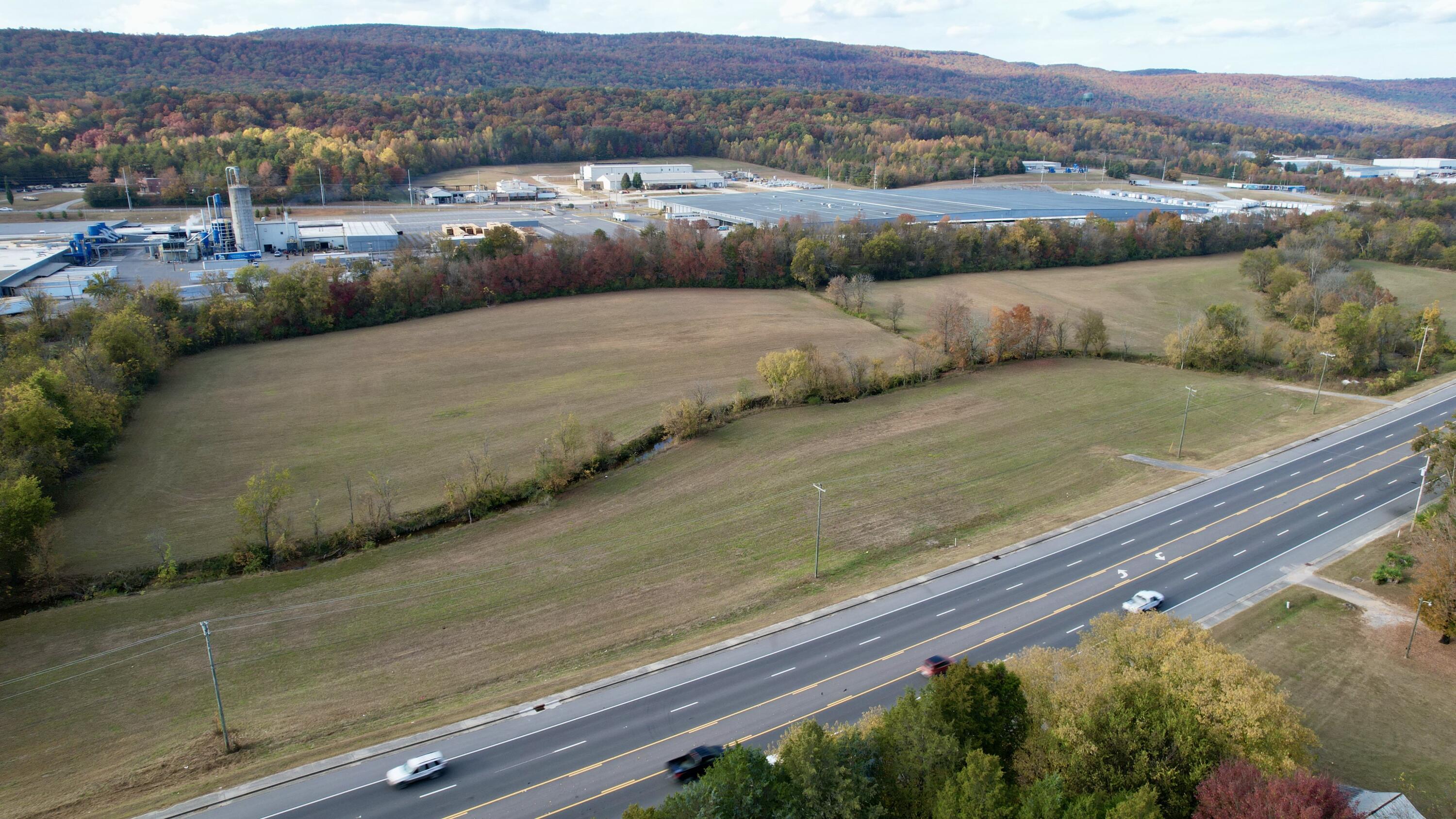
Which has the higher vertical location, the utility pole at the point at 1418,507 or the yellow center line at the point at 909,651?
the utility pole at the point at 1418,507

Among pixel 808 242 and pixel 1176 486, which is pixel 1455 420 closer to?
pixel 1176 486

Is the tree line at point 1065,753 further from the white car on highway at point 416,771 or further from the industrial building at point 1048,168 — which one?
the industrial building at point 1048,168

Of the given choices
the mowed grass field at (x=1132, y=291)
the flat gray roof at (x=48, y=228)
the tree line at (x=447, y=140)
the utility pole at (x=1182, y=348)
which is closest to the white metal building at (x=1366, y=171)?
the tree line at (x=447, y=140)

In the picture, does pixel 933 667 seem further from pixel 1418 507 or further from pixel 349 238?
pixel 349 238

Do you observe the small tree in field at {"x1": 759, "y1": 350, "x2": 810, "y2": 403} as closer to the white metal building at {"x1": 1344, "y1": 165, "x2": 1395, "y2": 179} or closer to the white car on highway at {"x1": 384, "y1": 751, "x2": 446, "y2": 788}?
the white car on highway at {"x1": 384, "y1": 751, "x2": 446, "y2": 788}

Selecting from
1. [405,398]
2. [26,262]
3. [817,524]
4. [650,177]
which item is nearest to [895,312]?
[817,524]

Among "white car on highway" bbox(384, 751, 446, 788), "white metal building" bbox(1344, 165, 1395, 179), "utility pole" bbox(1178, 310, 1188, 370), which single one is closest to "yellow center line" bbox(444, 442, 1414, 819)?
"white car on highway" bbox(384, 751, 446, 788)
